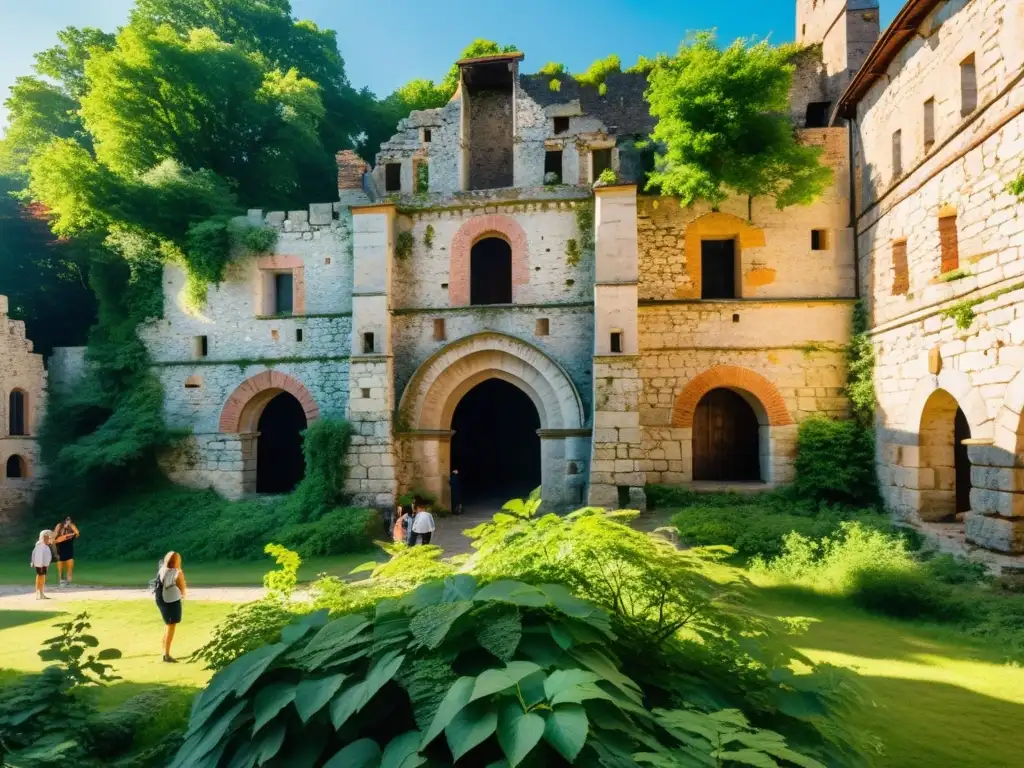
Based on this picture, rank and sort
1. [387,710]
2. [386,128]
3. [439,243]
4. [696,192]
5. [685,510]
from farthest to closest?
[386,128] < [439,243] < [696,192] < [685,510] < [387,710]

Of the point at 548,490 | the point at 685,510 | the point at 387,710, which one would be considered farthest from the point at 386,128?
the point at 387,710

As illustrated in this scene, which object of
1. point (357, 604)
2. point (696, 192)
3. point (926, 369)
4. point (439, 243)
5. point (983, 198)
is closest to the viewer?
point (357, 604)

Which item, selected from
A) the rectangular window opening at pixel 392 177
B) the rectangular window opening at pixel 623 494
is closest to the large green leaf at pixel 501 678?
the rectangular window opening at pixel 623 494

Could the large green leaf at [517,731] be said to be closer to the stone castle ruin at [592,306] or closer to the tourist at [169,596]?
the tourist at [169,596]

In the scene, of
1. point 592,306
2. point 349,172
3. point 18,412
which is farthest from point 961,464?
point 18,412

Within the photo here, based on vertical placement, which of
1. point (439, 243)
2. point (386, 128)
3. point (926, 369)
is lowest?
point (926, 369)

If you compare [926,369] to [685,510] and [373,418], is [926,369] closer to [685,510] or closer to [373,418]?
[685,510]

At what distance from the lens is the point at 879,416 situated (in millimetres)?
11781

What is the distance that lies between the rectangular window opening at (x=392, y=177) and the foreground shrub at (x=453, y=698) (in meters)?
13.3

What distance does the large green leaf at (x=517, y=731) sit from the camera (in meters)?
1.83

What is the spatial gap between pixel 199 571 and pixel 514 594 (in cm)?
1075

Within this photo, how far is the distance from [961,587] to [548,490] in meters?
7.37

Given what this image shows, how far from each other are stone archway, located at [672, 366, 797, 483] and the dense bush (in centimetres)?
30

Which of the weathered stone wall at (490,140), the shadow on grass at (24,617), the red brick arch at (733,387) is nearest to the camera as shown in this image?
the shadow on grass at (24,617)
